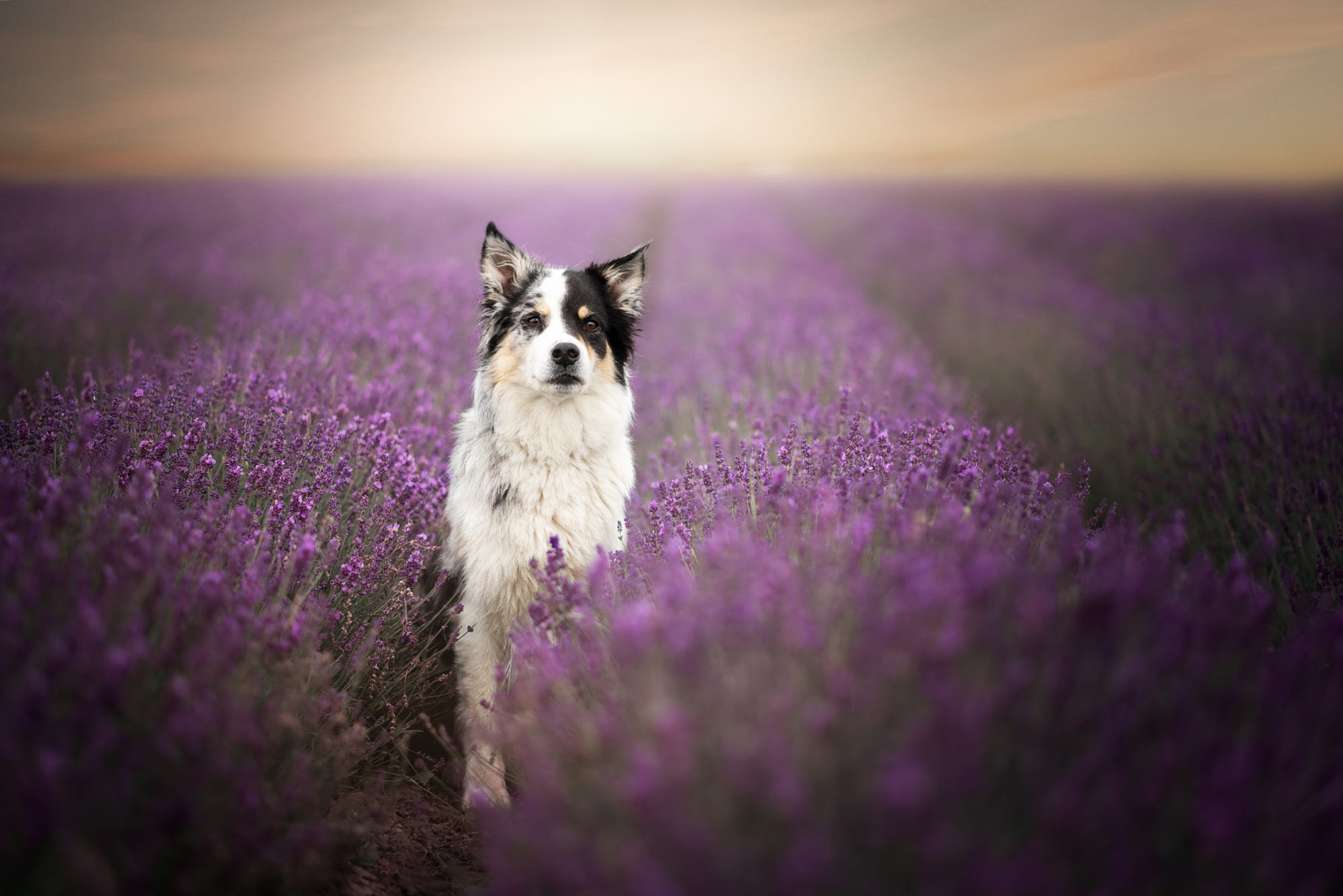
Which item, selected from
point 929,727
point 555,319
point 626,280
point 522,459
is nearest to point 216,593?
point 522,459

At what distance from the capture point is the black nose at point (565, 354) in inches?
113

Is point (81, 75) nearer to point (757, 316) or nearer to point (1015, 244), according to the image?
point (757, 316)

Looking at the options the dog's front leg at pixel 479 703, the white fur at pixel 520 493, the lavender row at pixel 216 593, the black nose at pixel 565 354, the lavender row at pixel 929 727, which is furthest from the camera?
the black nose at pixel 565 354

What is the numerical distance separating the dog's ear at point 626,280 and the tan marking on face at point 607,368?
334 millimetres

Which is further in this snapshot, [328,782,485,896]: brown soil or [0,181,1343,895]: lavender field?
[328,782,485,896]: brown soil

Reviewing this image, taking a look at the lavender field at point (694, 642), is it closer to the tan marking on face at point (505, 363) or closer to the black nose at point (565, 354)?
the tan marking on face at point (505, 363)

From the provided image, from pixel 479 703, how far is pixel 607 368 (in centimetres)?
147

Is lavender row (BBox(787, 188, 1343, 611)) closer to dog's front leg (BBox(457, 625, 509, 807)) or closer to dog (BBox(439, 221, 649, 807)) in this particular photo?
dog (BBox(439, 221, 649, 807))

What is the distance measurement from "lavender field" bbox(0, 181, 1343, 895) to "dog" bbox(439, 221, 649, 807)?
20 cm

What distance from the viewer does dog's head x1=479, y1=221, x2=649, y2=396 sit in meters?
2.89

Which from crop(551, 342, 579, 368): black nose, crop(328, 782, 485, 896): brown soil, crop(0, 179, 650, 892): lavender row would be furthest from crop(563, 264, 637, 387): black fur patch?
crop(328, 782, 485, 896): brown soil

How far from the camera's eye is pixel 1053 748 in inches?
49.3

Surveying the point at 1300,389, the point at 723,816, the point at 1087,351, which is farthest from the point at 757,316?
the point at 723,816

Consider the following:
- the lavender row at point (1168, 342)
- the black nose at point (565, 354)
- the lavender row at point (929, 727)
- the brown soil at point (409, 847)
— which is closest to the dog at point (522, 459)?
the black nose at point (565, 354)
